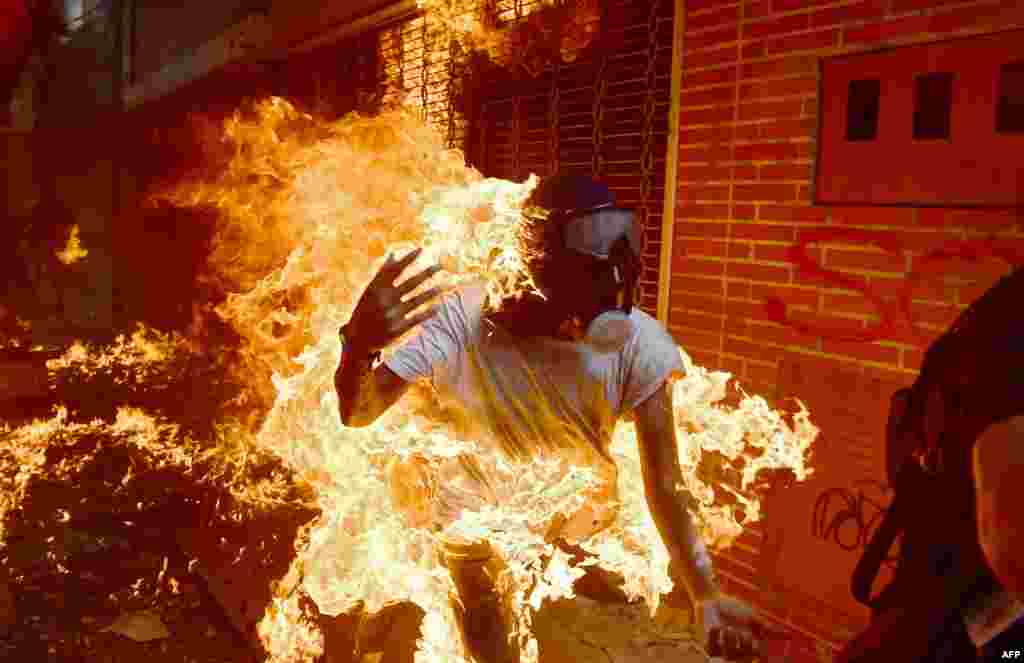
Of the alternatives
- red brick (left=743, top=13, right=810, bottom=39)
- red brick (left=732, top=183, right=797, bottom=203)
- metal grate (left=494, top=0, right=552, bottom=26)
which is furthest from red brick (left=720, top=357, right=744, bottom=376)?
metal grate (left=494, top=0, right=552, bottom=26)

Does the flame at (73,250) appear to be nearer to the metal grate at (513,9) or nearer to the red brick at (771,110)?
the metal grate at (513,9)

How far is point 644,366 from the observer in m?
3.53

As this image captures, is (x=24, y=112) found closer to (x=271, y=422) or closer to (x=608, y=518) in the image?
(x=271, y=422)

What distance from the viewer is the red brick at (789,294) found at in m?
4.57

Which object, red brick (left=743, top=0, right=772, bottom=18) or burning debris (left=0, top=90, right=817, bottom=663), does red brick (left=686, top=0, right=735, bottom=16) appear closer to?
red brick (left=743, top=0, right=772, bottom=18)

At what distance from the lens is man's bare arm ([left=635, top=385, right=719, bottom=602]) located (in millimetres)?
3350

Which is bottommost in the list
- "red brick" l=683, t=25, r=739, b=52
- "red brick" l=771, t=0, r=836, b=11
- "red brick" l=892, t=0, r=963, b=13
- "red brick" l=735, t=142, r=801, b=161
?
"red brick" l=735, t=142, r=801, b=161

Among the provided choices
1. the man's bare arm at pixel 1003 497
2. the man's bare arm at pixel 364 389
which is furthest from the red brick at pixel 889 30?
the man's bare arm at pixel 1003 497

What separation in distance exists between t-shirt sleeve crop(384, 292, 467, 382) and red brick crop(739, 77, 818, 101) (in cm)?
232

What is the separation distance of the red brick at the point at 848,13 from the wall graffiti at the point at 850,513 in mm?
2343

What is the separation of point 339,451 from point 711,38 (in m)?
3.28

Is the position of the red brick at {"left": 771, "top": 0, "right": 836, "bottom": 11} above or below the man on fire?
above

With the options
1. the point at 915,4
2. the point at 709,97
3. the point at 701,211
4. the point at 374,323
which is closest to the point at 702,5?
the point at 709,97

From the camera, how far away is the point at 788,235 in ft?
15.4
